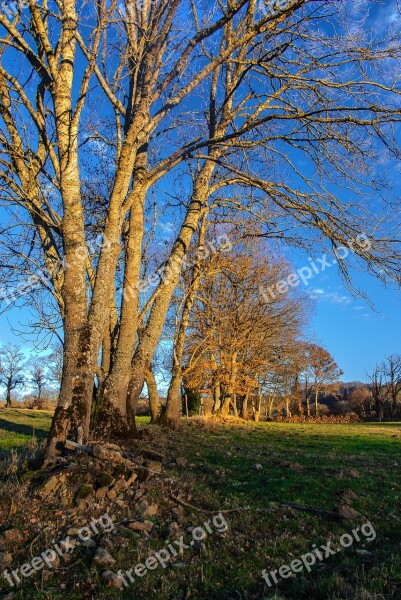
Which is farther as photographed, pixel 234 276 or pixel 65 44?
pixel 234 276

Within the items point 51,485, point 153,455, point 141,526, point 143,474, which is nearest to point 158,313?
point 153,455

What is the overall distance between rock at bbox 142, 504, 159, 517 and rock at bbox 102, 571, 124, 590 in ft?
3.24

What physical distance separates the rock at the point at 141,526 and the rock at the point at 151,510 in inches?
8.2

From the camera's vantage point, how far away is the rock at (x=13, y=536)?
370cm

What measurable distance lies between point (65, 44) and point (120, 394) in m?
6.38

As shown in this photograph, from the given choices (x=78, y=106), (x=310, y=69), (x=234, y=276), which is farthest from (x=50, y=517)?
(x=234, y=276)

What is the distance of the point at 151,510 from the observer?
422 centimetres

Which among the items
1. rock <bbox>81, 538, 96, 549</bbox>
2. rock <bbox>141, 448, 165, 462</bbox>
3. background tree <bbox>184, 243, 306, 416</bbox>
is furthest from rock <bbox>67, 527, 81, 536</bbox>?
background tree <bbox>184, 243, 306, 416</bbox>

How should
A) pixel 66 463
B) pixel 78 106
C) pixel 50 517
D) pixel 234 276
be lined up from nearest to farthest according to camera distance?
pixel 50 517 < pixel 66 463 < pixel 78 106 < pixel 234 276

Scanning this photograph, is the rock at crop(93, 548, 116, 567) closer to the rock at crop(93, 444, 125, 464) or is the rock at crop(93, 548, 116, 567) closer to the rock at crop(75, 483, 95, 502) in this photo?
the rock at crop(75, 483, 95, 502)

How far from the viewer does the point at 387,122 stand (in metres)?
7.18

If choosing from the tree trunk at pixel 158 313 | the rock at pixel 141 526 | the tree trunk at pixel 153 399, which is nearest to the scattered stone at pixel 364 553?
the rock at pixel 141 526

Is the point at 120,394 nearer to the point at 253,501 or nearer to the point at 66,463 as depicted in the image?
the point at 66,463

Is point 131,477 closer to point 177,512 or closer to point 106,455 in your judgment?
point 106,455
